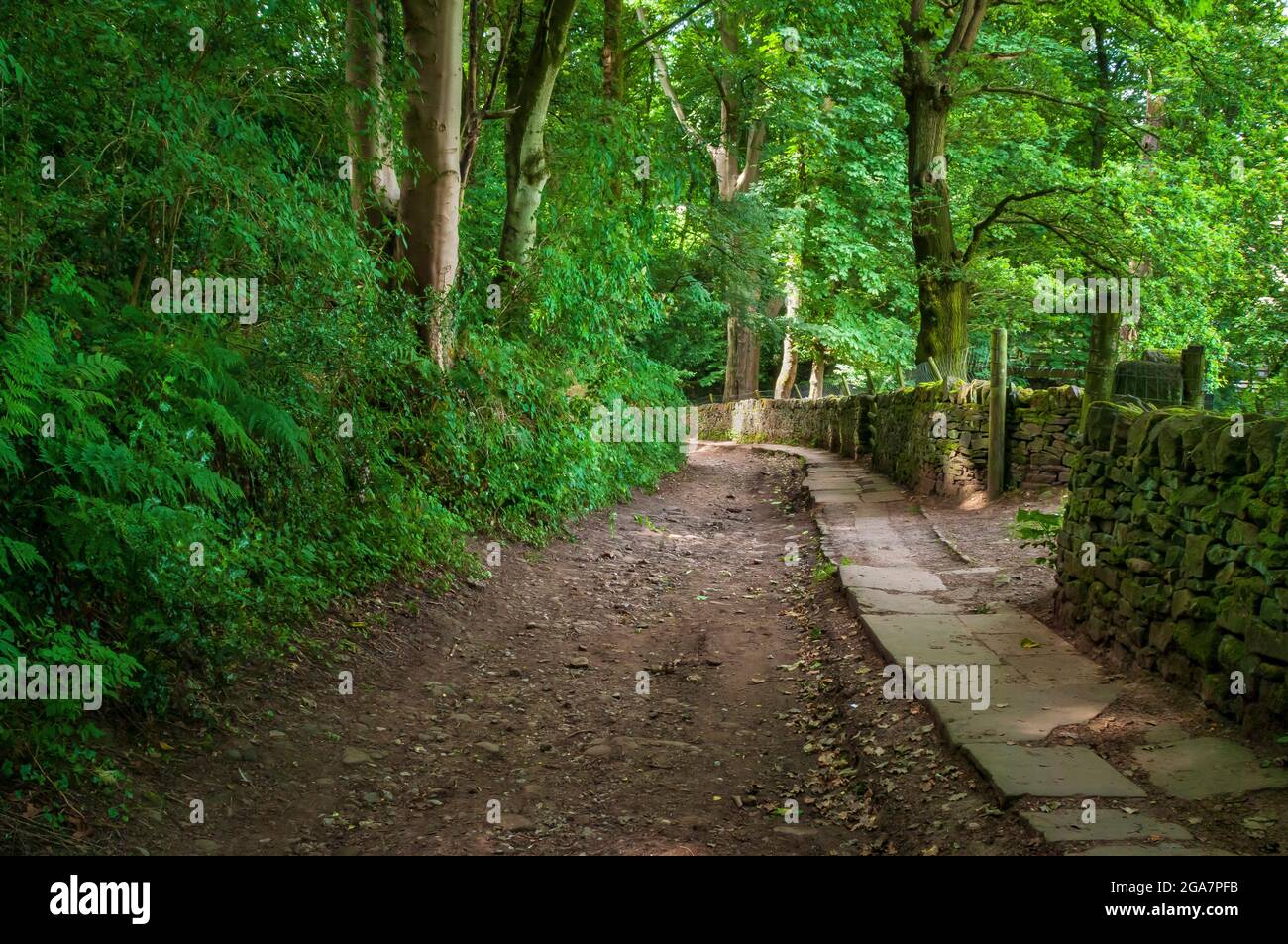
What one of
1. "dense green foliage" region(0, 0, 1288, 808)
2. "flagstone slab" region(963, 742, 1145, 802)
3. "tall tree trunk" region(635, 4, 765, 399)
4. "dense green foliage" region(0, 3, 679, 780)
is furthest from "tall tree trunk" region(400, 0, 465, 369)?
"tall tree trunk" region(635, 4, 765, 399)

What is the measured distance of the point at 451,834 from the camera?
3834mm

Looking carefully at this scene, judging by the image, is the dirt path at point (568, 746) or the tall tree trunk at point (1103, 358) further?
the tall tree trunk at point (1103, 358)

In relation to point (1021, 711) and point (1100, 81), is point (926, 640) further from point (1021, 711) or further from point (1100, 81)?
point (1100, 81)

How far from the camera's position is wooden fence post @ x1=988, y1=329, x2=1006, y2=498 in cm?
1123

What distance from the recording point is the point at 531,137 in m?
10.3

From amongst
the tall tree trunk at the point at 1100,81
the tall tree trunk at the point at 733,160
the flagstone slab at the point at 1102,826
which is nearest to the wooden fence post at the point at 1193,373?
the flagstone slab at the point at 1102,826

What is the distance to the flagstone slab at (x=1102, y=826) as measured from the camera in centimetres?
319

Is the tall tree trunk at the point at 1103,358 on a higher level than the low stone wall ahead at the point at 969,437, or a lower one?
higher

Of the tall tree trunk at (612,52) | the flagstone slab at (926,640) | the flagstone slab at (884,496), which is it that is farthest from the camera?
the flagstone slab at (884,496)

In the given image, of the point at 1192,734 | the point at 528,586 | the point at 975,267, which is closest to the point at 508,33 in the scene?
the point at 528,586

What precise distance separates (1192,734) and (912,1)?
1537 cm

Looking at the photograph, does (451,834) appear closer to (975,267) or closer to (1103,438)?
(1103,438)

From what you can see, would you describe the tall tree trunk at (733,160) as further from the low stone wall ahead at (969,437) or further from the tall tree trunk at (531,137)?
the tall tree trunk at (531,137)

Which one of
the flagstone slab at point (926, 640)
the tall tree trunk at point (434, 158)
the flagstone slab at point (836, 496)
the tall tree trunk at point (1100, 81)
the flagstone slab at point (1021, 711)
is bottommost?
the flagstone slab at point (1021, 711)
